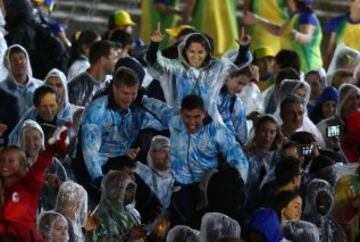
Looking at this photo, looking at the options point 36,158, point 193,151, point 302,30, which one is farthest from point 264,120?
point 302,30

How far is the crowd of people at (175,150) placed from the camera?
1797 cm

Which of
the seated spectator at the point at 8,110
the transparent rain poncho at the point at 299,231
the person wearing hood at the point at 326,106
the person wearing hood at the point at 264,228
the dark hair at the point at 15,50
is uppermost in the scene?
the dark hair at the point at 15,50

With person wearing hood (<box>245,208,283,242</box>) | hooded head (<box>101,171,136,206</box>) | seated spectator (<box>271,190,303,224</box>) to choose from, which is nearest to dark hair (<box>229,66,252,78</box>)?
seated spectator (<box>271,190,303,224</box>)

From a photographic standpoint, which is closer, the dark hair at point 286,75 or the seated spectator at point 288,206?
the seated spectator at point 288,206

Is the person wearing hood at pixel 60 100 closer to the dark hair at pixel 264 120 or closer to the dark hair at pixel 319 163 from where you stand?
the dark hair at pixel 264 120

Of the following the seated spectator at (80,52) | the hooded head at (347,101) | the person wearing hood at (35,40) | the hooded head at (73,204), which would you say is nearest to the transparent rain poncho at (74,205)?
the hooded head at (73,204)

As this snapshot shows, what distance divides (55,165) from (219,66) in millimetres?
1599

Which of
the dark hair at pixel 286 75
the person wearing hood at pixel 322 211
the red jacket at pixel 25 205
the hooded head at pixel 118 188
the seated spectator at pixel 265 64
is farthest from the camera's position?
the seated spectator at pixel 265 64

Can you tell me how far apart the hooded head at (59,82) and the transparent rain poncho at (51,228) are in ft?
7.84

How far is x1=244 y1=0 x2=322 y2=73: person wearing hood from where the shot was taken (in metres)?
23.7

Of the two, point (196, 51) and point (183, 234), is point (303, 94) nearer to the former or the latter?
point (196, 51)

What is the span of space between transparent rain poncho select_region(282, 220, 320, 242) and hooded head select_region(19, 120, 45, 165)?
207 cm

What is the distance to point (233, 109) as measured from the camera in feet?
65.6

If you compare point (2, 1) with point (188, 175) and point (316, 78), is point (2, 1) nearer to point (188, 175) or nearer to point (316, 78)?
point (316, 78)
